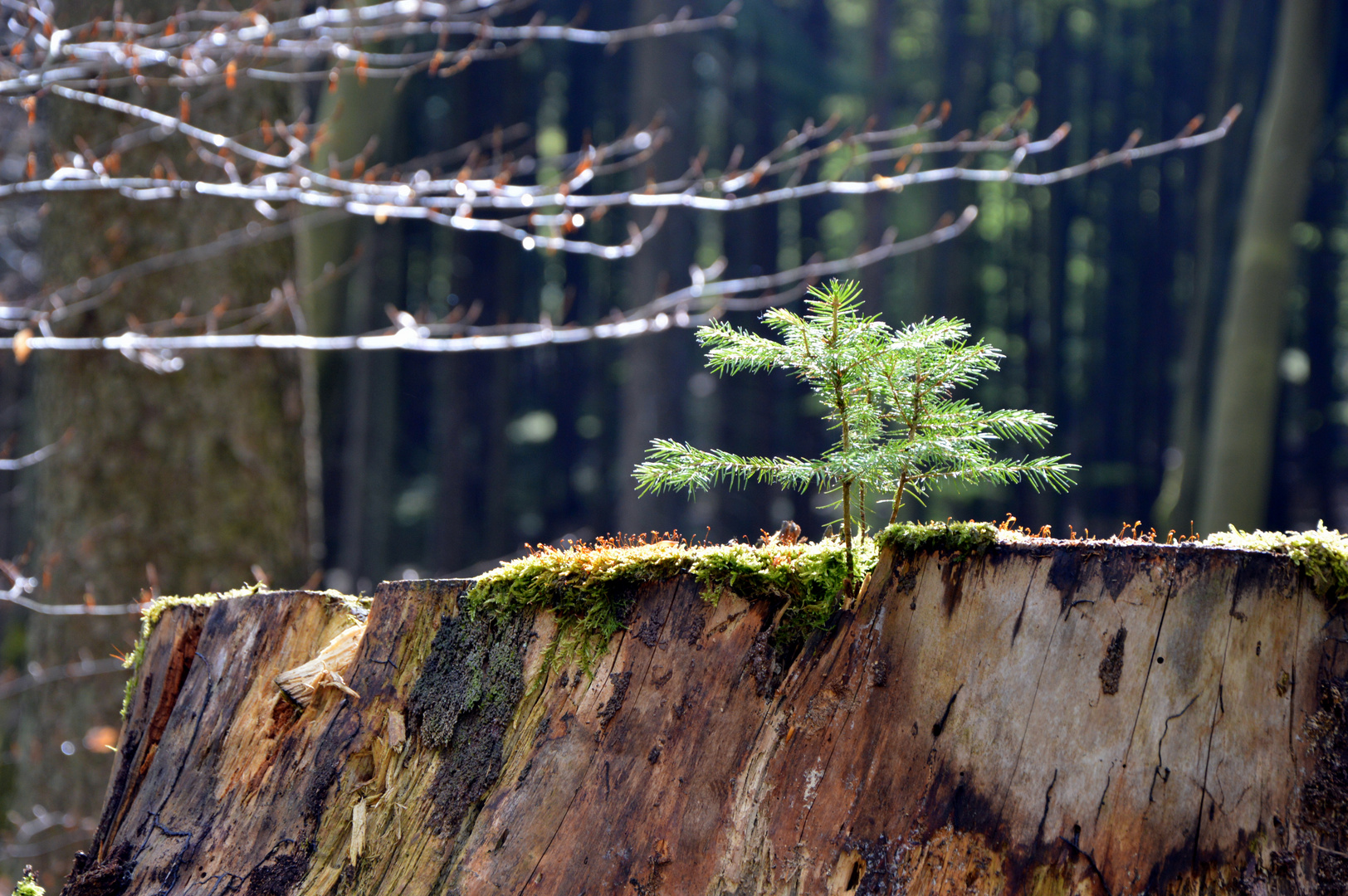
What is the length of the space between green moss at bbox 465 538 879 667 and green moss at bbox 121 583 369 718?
44cm

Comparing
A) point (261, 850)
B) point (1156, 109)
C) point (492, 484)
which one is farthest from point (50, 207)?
point (1156, 109)

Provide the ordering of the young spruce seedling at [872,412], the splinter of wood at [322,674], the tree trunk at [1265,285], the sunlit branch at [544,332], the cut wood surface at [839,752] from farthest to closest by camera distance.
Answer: the tree trunk at [1265,285] → the sunlit branch at [544,332] → the splinter of wood at [322,674] → the young spruce seedling at [872,412] → the cut wood surface at [839,752]

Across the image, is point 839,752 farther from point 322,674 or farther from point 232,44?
point 232,44

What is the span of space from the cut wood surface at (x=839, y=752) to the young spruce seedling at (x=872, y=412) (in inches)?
8.2

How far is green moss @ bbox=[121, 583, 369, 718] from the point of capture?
7.92ft

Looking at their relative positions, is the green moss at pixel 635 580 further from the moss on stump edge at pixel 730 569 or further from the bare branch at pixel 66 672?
the bare branch at pixel 66 672

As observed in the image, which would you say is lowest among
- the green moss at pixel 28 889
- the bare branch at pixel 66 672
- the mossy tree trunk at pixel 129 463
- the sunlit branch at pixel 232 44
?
the bare branch at pixel 66 672

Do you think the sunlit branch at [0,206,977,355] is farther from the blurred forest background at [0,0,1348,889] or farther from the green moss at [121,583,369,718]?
the green moss at [121,583,369,718]

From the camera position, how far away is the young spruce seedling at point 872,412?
1966 millimetres

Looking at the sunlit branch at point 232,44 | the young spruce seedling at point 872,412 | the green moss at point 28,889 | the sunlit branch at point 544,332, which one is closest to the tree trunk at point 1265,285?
the sunlit branch at point 544,332

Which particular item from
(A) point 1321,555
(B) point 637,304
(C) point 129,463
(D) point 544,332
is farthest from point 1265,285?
(C) point 129,463

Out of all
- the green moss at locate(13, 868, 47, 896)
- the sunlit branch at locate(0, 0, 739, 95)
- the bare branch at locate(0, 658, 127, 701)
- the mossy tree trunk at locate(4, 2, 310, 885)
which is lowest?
the bare branch at locate(0, 658, 127, 701)

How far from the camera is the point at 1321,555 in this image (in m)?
1.73

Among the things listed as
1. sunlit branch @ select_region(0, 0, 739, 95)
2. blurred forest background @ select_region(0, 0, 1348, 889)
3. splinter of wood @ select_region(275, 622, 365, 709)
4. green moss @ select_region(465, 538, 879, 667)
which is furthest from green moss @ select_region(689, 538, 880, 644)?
Result: sunlit branch @ select_region(0, 0, 739, 95)
